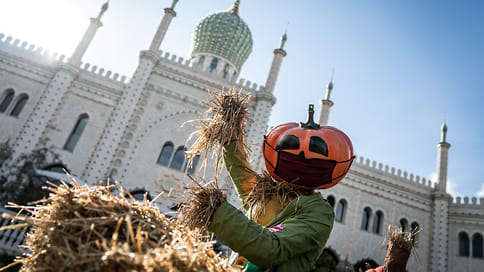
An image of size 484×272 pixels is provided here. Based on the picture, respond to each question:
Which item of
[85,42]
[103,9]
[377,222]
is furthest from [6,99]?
[377,222]

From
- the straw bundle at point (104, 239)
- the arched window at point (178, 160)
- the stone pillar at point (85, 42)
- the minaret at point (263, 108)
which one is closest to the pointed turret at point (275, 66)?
the minaret at point (263, 108)

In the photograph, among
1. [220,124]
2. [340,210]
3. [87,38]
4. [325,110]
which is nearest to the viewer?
[220,124]

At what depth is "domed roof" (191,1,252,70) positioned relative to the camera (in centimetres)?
1820

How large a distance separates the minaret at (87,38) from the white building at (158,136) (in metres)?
0.05

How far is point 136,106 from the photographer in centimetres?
1285

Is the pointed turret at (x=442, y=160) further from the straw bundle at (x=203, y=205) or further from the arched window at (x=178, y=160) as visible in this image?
the straw bundle at (x=203, y=205)

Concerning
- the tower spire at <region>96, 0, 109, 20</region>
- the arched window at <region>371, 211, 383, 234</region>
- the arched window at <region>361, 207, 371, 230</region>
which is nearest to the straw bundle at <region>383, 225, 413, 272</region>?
the arched window at <region>361, 207, 371, 230</region>

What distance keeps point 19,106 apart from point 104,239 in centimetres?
1481

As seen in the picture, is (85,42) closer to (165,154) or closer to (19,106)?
(19,106)

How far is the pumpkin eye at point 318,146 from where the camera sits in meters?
1.86

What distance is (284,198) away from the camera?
6.19 feet

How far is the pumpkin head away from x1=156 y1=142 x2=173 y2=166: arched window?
11.1 m

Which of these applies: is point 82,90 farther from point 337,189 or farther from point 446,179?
point 446,179

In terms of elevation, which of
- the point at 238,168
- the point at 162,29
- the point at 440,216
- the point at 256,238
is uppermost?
the point at 162,29
